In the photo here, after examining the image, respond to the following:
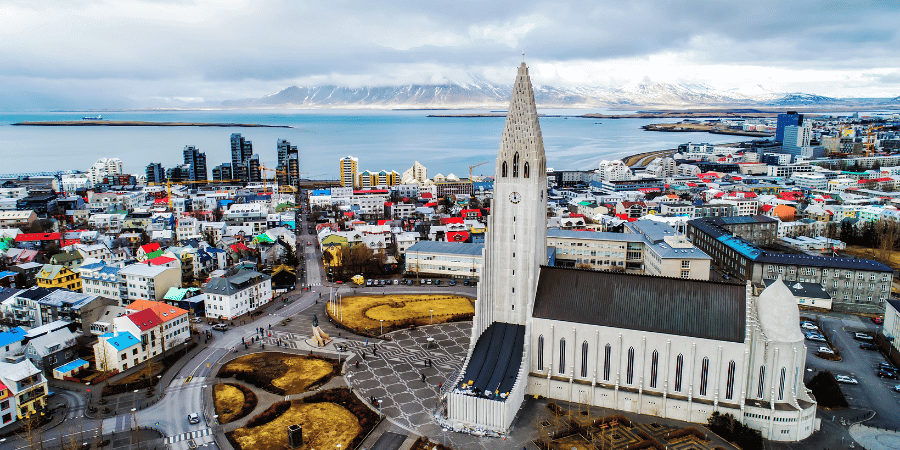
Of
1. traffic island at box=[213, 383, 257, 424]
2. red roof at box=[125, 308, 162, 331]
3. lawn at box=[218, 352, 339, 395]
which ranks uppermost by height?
red roof at box=[125, 308, 162, 331]

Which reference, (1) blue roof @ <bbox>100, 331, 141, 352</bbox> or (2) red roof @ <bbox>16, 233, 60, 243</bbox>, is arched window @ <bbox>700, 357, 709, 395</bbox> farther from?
(2) red roof @ <bbox>16, 233, 60, 243</bbox>

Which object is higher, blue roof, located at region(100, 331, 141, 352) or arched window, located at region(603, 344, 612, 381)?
arched window, located at region(603, 344, 612, 381)

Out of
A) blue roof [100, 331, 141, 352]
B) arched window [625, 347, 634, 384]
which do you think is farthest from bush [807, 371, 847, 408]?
blue roof [100, 331, 141, 352]

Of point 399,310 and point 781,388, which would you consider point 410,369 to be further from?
point 781,388

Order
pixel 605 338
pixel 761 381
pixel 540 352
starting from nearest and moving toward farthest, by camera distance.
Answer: pixel 761 381 < pixel 605 338 < pixel 540 352

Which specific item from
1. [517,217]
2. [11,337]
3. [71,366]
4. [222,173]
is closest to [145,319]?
[71,366]

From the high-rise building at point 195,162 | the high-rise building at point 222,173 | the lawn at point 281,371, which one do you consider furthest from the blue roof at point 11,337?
the high-rise building at point 222,173

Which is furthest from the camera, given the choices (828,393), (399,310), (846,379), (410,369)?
(399,310)

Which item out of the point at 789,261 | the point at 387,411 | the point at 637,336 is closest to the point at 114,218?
the point at 387,411
